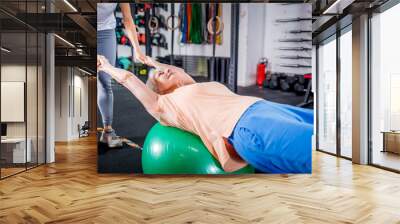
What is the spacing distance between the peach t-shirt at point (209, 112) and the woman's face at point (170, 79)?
9 cm

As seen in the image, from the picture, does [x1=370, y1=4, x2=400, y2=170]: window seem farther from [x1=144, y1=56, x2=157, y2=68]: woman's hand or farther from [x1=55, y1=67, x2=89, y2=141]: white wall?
[x1=55, y1=67, x2=89, y2=141]: white wall

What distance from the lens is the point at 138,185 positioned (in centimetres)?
561

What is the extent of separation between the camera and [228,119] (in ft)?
20.3

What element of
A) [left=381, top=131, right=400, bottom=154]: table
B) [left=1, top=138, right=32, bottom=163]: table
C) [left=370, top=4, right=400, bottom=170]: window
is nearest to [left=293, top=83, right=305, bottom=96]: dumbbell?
[left=370, top=4, right=400, bottom=170]: window

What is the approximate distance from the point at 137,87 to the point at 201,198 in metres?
2.42

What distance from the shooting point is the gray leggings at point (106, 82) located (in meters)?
Result: 6.30

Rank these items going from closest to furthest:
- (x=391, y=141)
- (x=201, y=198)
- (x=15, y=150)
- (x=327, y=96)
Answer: (x=201, y=198) < (x=15, y=150) < (x=391, y=141) < (x=327, y=96)

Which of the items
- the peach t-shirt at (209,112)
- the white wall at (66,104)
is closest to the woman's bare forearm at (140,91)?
the peach t-shirt at (209,112)

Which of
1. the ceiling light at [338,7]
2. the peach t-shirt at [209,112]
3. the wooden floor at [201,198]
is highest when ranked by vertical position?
the ceiling light at [338,7]

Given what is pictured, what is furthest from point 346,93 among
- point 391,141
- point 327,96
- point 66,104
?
point 66,104

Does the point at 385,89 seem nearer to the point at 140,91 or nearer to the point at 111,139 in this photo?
the point at 140,91

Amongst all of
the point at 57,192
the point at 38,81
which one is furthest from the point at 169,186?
the point at 38,81

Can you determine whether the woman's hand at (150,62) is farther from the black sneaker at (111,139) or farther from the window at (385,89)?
the window at (385,89)

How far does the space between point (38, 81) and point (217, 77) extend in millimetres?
3666
